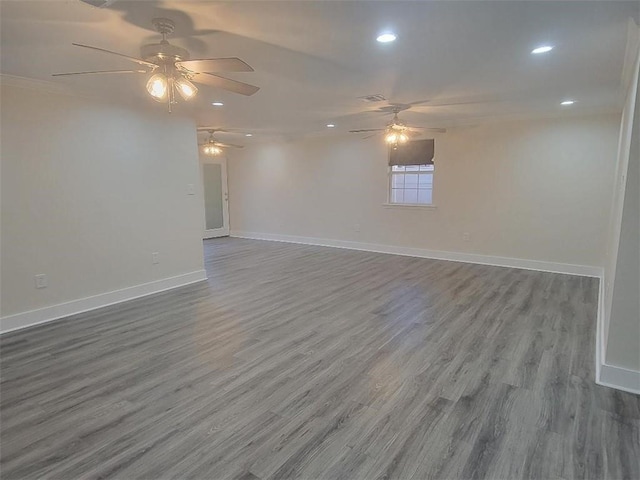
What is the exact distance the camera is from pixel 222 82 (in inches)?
105

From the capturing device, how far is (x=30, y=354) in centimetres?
305

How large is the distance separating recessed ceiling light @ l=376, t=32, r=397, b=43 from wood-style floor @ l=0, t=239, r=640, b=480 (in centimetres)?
239

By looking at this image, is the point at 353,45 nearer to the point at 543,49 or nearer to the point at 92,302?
the point at 543,49

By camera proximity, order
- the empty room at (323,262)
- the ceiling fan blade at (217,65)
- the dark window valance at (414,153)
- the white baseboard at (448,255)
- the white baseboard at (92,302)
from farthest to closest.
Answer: the dark window valance at (414,153) < the white baseboard at (448,255) < the white baseboard at (92,302) < the ceiling fan blade at (217,65) < the empty room at (323,262)

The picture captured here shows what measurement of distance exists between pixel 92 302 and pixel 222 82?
3042 mm

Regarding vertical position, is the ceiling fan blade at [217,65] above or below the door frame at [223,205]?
above

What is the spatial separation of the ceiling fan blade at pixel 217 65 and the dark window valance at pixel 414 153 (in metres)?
4.94

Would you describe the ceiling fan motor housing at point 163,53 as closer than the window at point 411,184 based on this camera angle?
Yes

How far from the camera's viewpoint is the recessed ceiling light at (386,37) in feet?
8.00

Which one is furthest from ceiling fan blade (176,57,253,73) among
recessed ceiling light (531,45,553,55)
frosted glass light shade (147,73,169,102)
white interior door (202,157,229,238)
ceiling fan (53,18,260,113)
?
white interior door (202,157,229,238)

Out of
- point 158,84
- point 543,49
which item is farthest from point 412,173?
point 158,84

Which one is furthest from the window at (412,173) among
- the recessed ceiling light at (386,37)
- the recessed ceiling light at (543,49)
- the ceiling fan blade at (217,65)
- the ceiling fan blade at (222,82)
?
the ceiling fan blade at (217,65)

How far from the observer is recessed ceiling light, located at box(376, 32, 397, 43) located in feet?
8.00

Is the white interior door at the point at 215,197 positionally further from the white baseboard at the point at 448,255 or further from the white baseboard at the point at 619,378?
the white baseboard at the point at 619,378
